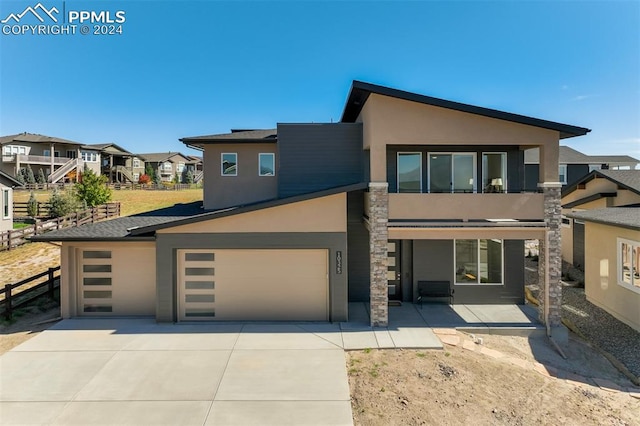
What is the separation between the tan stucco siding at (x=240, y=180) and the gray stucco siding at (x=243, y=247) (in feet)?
13.4

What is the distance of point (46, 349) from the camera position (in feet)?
28.0

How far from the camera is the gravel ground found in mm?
9362

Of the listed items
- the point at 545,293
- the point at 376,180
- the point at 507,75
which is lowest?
the point at 545,293

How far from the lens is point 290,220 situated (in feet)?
33.9

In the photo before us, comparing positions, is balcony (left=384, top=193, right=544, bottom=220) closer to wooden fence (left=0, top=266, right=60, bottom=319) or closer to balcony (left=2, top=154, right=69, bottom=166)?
wooden fence (left=0, top=266, right=60, bottom=319)

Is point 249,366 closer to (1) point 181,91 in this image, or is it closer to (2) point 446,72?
(2) point 446,72

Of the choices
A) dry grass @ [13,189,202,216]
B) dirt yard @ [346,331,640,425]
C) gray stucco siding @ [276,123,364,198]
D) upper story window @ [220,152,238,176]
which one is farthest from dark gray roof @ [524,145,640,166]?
dry grass @ [13,189,202,216]

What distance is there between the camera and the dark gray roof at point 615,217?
1066 centimetres

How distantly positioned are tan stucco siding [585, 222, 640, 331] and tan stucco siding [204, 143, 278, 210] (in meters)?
12.7

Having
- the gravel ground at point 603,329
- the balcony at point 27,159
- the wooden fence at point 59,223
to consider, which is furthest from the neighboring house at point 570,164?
the balcony at point 27,159

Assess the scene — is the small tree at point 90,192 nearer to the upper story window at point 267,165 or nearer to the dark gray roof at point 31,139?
the upper story window at point 267,165

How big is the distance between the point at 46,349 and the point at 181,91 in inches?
793

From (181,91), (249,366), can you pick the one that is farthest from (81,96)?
(249,366)

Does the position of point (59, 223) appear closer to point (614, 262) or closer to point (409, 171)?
point (409, 171)
